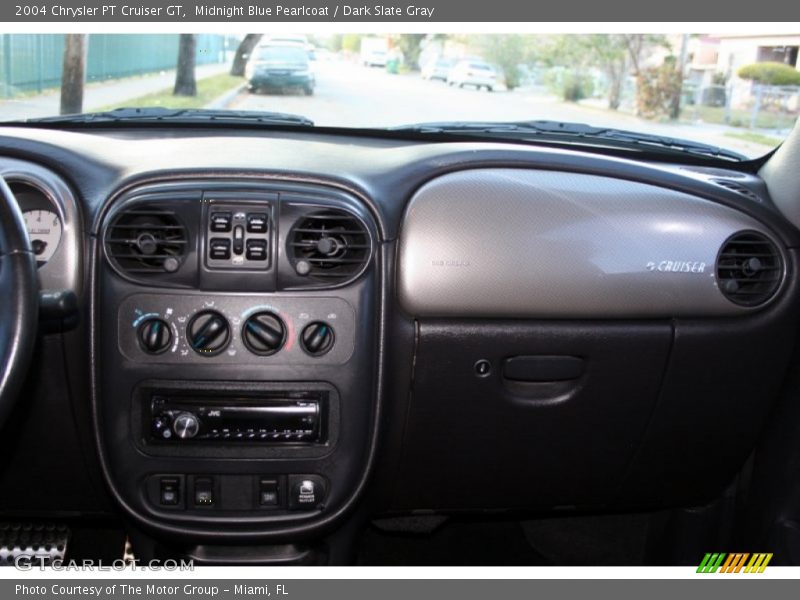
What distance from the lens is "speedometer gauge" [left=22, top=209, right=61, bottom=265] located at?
2680 millimetres

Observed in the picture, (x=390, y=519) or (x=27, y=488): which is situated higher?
(x=27, y=488)

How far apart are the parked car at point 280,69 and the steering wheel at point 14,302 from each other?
1.46 metres

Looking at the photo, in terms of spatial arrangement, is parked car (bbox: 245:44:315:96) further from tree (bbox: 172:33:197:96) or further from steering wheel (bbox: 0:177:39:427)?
steering wheel (bbox: 0:177:39:427)

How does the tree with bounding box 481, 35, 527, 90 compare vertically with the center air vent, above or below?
above

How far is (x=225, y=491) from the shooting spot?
9.04ft

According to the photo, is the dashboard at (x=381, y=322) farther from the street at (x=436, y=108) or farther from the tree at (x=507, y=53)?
the tree at (x=507, y=53)

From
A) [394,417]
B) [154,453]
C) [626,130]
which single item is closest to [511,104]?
[626,130]

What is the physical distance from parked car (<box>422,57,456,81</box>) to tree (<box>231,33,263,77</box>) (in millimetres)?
579

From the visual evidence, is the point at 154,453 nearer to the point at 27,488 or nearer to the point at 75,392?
the point at 75,392

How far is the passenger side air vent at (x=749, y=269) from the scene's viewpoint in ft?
9.84

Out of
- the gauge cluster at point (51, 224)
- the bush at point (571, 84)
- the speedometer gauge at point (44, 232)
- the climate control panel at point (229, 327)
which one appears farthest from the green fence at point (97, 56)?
the bush at point (571, 84)

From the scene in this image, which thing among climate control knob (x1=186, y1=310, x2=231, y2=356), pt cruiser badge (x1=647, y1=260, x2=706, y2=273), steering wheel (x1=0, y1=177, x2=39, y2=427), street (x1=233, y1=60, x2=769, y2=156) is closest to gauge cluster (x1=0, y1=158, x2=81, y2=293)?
climate control knob (x1=186, y1=310, x2=231, y2=356)

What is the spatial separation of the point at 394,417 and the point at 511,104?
1.22 meters

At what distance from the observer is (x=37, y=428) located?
113 inches
